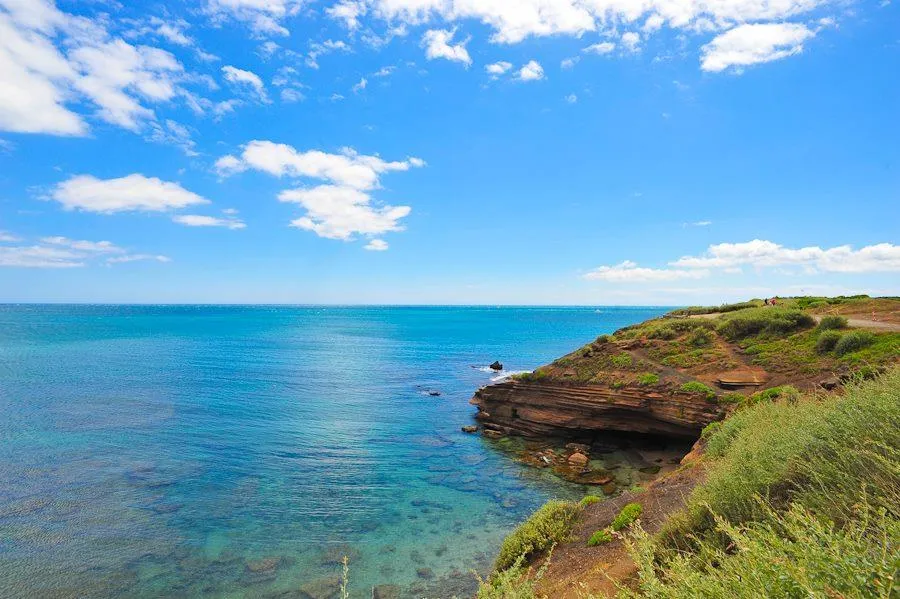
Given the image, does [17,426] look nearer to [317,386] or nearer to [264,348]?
[317,386]

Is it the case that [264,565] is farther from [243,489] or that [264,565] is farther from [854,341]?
[854,341]

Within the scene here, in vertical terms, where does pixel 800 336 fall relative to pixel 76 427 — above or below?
above

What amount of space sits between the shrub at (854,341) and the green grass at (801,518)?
16.3 meters

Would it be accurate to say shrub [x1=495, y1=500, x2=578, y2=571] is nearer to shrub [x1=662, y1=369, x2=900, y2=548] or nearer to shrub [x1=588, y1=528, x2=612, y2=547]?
shrub [x1=588, y1=528, x2=612, y2=547]

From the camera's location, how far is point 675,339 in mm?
35875

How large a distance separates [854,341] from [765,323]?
8329 millimetres

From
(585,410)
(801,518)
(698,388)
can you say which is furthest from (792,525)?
(585,410)

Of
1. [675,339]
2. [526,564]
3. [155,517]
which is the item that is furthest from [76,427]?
[675,339]

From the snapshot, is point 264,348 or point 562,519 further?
point 264,348

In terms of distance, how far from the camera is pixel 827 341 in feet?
86.9

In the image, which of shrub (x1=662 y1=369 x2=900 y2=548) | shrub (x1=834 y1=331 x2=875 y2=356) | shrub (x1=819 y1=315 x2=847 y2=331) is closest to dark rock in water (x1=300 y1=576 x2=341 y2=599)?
shrub (x1=662 y1=369 x2=900 y2=548)

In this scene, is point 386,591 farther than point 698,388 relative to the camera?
No

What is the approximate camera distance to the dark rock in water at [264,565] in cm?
1715

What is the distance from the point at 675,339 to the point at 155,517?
35647 millimetres
